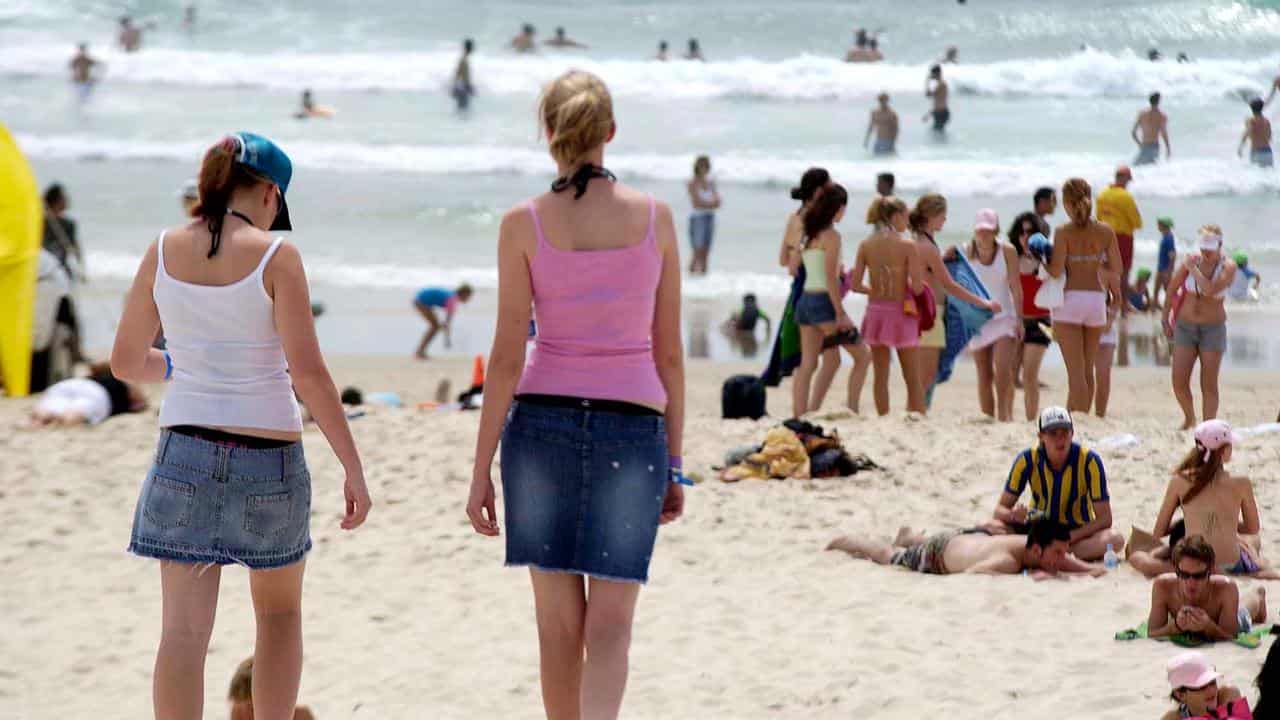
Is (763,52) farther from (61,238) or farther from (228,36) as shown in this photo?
(61,238)

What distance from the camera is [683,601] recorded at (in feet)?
18.4

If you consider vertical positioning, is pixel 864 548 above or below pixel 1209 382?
below

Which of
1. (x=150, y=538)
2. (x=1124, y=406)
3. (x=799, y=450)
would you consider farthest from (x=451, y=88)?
(x=150, y=538)

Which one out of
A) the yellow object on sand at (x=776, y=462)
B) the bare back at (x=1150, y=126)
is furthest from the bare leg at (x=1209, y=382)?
the bare back at (x=1150, y=126)

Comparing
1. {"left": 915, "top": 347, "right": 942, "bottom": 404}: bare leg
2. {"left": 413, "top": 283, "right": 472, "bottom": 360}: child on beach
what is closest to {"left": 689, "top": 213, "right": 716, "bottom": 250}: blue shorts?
{"left": 413, "top": 283, "right": 472, "bottom": 360}: child on beach

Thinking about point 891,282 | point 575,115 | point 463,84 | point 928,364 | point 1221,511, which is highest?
point 463,84

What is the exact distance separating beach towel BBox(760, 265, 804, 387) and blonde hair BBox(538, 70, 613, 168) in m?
6.04

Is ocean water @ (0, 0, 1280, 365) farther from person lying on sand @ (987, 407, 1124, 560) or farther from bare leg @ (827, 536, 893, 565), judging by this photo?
person lying on sand @ (987, 407, 1124, 560)

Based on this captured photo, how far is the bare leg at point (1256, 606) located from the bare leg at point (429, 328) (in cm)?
842

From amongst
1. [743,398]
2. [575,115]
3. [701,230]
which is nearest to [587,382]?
[575,115]

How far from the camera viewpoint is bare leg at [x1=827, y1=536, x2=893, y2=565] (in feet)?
19.9

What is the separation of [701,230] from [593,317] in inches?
575

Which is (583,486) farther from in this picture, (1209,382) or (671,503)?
(1209,382)

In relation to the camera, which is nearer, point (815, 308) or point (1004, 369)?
point (815, 308)
